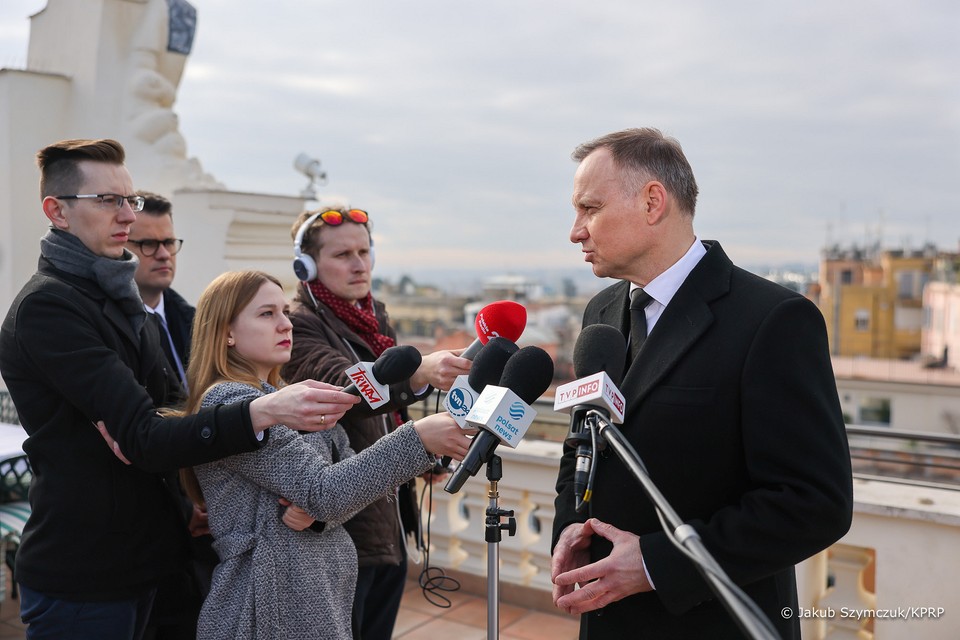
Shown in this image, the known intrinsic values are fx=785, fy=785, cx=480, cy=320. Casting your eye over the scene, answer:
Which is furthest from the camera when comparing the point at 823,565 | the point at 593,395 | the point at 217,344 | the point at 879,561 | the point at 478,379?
the point at 823,565

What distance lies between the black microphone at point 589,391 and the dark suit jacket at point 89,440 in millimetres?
689

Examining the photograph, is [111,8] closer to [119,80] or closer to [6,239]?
[119,80]

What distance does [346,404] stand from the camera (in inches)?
64.3

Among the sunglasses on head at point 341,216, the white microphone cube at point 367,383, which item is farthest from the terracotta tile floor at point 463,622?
the white microphone cube at point 367,383

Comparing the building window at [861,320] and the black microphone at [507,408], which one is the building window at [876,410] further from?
the black microphone at [507,408]

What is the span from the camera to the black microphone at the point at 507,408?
1.37 meters

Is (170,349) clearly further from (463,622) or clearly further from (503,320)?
(463,622)

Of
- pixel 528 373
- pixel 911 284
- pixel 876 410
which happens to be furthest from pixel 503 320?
pixel 911 284

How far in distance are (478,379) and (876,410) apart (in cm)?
4590

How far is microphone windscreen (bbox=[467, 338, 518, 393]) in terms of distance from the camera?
1611mm

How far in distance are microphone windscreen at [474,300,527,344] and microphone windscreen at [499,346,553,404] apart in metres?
0.29

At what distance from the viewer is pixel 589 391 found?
4.37 ft

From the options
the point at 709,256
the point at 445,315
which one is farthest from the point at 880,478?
the point at 445,315

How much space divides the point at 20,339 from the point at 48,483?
1.08 ft
